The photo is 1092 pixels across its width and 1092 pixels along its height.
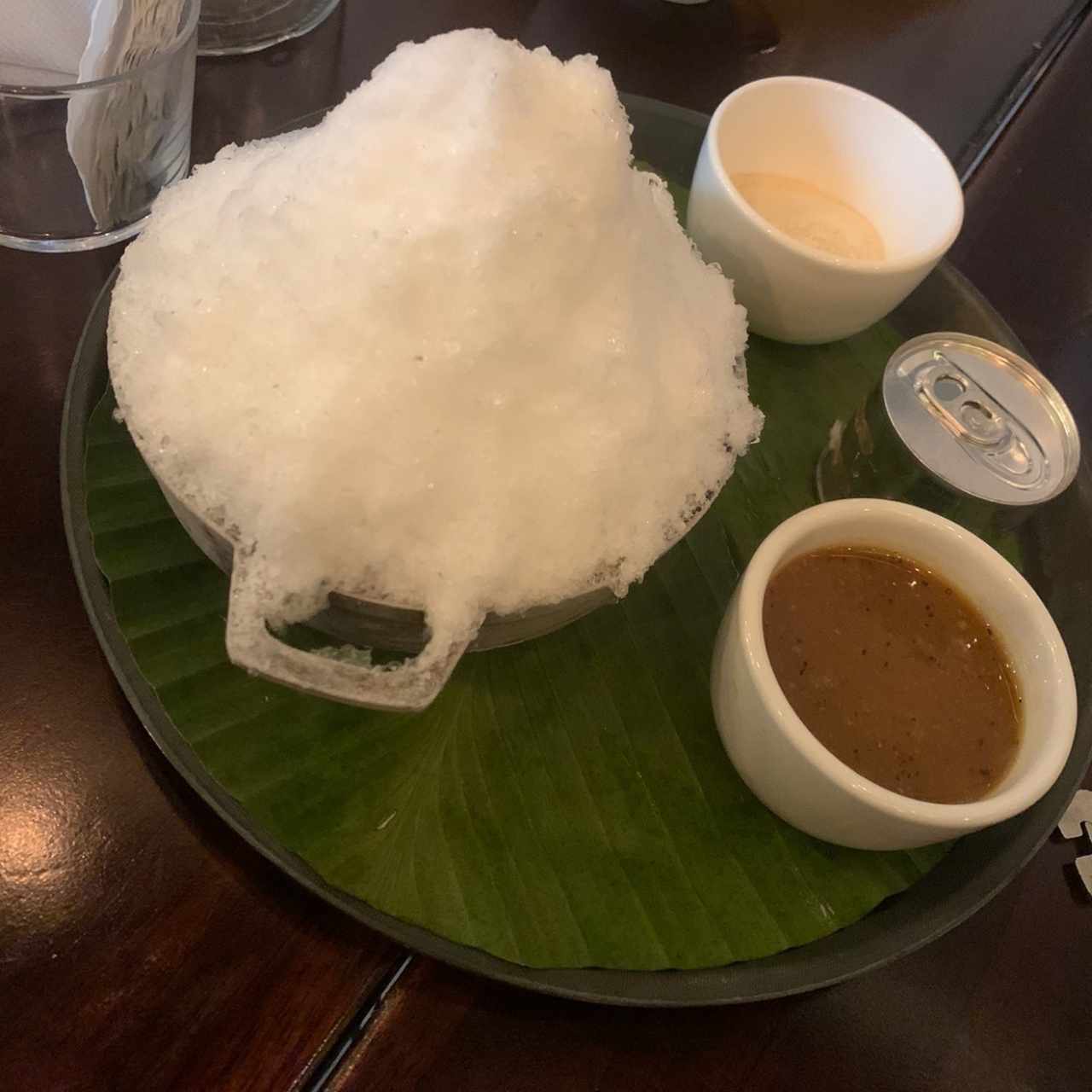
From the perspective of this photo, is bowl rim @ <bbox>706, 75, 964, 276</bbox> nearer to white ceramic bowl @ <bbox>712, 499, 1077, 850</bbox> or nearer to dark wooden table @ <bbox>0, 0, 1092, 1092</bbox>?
white ceramic bowl @ <bbox>712, 499, 1077, 850</bbox>

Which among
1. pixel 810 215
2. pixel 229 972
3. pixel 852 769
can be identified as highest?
pixel 810 215

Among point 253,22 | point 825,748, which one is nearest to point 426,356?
point 825,748

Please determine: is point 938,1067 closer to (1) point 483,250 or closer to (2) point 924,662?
(2) point 924,662

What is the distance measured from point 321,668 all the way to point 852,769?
0.88 ft

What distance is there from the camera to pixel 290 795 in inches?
19.1

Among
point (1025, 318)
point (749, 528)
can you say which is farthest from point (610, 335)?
point (1025, 318)

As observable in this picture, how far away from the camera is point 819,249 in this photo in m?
0.67

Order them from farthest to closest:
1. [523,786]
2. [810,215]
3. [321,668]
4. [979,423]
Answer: [810,215] → [979,423] → [523,786] → [321,668]

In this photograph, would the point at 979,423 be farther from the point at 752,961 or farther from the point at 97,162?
the point at 97,162

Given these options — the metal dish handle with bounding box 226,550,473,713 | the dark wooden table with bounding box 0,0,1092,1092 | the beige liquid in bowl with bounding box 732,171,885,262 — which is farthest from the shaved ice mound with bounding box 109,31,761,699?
the beige liquid in bowl with bounding box 732,171,885,262

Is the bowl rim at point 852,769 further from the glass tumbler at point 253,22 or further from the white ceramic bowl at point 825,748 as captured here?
the glass tumbler at point 253,22

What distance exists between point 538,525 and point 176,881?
249 mm

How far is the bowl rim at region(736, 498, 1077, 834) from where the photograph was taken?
1.51 feet

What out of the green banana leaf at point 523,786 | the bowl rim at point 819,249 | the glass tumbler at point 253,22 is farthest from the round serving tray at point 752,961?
the glass tumbler at point 253,22
